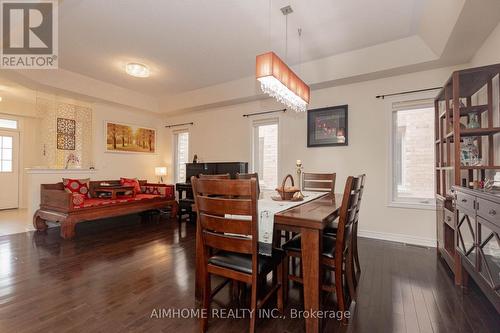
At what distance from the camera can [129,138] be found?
5.62 m

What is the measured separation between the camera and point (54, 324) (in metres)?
1.61

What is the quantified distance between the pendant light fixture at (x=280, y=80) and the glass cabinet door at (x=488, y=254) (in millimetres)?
1883

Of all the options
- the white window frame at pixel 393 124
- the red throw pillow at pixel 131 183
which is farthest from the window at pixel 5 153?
the white window frame at pixel 393 124

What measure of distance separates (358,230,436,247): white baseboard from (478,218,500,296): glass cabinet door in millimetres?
1650

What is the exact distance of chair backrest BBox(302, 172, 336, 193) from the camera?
3068mm

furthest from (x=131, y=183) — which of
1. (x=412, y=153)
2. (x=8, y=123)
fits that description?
(x=412, y=153)

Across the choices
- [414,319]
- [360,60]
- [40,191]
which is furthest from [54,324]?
[360,60]

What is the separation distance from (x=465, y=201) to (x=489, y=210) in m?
0.44

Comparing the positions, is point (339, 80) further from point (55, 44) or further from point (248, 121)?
point (55, 44)

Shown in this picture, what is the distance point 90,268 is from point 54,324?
0.97 metres

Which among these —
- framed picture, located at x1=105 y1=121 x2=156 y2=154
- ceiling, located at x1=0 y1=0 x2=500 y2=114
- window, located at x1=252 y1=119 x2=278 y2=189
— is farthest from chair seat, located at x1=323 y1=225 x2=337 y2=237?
framed picture, located at x1=105 y1=121 x2=156 y2=154

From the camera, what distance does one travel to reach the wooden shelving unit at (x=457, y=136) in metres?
2.21

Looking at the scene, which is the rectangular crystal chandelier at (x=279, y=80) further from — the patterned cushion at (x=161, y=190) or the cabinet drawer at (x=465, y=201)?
the patterned cushion at (x=161, y=190)

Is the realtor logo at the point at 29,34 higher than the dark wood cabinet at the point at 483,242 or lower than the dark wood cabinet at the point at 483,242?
higher
